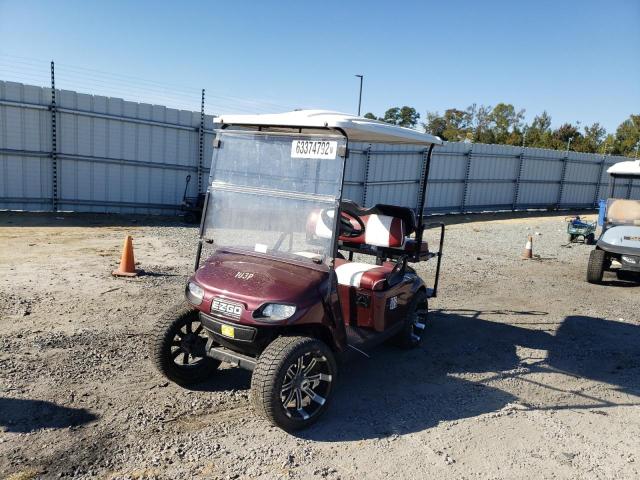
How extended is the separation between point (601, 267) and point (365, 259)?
3.98 metres

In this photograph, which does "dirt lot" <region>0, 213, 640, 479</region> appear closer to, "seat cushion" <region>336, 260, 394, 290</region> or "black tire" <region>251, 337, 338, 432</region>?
"black tire" <region>251, 337, 338, 432</region>

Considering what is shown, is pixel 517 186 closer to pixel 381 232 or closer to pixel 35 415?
pixel 381 232

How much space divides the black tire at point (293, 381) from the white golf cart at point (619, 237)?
689 cm

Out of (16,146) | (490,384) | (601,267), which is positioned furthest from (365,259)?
(16,146)

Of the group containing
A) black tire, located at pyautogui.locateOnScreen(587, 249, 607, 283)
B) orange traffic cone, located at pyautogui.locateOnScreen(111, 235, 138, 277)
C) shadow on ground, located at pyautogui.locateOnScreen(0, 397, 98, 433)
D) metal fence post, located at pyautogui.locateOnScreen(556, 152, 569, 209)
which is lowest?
shadow on ground, located at pyautogui.locateOnScreen(0, 397, 98, 433)

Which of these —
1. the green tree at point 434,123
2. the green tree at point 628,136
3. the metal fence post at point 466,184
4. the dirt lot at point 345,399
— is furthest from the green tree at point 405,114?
the dirt lot at point 345,399

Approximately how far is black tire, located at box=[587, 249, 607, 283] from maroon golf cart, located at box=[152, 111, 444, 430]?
226 inches

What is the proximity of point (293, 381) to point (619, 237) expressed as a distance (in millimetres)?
7485

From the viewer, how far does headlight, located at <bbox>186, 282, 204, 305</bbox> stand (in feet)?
12.4

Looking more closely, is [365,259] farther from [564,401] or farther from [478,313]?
[564,401]

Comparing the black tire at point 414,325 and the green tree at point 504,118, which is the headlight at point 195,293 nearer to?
the black tire at point 414,325

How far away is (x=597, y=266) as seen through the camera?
354 inches

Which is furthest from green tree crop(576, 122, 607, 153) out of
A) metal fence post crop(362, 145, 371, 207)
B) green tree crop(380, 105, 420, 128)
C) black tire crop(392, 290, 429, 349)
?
black tire crop(392, 290, 429, 349)

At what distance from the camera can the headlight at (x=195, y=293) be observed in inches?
149
